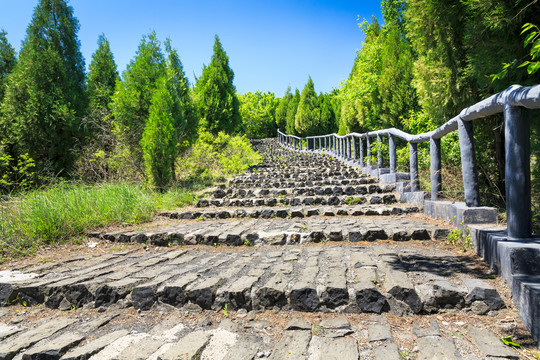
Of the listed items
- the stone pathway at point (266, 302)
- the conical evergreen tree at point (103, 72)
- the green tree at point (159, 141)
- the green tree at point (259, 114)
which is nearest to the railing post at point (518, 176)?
the stone pathway at point (266, 302)

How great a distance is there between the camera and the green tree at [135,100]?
794 centimetres

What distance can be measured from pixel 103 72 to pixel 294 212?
10.5 metres

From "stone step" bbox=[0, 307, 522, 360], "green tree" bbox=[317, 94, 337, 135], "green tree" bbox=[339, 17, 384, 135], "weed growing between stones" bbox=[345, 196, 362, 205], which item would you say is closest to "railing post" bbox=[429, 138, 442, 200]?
"weed growing between stones" bbox=[345, 196, 362, 205]

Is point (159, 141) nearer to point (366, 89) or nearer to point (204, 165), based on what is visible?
point (204, 165)

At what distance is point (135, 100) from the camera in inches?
313

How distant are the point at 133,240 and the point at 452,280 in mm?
3750

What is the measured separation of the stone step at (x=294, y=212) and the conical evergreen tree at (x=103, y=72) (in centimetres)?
789

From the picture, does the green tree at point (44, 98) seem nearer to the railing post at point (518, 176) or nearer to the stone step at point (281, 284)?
the stone step at point (281, 284)

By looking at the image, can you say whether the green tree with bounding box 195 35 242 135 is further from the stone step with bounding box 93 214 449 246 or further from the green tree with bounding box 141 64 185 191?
the stone step with bounding box 93 214 449 246

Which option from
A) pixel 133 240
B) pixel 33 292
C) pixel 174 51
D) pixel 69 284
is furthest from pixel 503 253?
pixel 174 51

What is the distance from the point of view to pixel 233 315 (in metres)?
2.16

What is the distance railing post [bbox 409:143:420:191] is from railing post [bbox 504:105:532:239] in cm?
259

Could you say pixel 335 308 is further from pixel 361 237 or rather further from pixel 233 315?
pixel 361 237

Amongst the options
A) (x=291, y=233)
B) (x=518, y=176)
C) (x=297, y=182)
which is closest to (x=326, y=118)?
(x=297, y=182)
